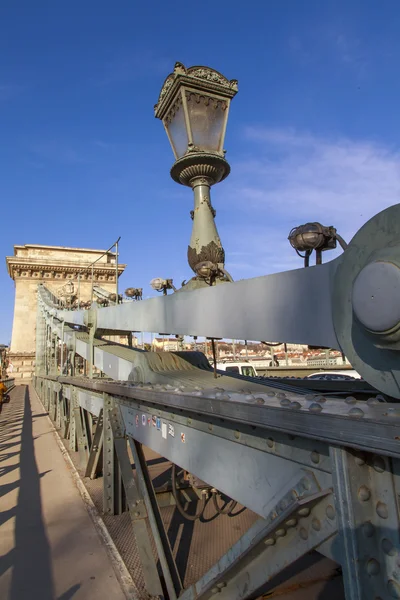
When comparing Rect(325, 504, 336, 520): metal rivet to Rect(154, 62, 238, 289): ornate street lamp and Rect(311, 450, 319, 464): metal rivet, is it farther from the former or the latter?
Rect(154, 62, 238, 289): ornate street lamp

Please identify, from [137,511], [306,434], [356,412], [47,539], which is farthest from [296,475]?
[47,539]

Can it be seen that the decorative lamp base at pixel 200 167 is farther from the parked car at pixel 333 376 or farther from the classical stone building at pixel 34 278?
the classical stone building at pixel 34 278

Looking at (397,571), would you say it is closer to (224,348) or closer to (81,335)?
(81,335)

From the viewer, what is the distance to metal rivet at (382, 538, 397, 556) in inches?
48.6

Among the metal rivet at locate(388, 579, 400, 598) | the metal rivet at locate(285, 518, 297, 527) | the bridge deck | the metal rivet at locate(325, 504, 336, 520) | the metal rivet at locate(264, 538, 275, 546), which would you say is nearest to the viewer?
the metal rivet at locate(388, 579, 400, 598)

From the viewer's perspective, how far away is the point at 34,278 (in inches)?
1570

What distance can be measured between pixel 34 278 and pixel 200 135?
3933 cm

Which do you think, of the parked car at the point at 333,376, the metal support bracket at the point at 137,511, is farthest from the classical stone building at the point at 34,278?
the metal support bracket at the point at 137,511

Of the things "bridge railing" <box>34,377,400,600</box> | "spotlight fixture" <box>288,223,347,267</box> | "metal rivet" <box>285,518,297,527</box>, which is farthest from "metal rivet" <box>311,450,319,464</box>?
"spotlight fixture" <box>288,223,347,267</box>

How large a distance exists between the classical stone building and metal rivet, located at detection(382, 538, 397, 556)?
35.2 m

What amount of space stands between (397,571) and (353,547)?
0.13m

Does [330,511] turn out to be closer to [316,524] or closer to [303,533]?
[316,524]

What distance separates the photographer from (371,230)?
1499mm

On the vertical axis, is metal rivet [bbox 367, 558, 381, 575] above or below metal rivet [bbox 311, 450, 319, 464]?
below
